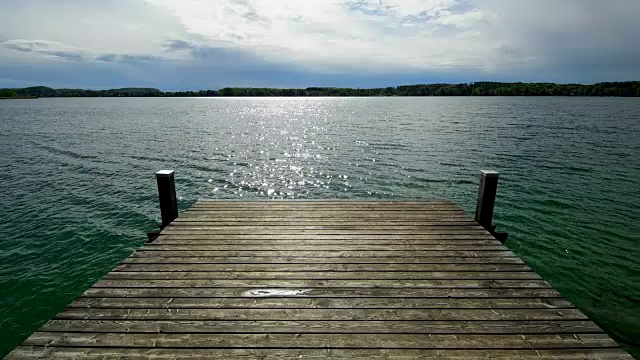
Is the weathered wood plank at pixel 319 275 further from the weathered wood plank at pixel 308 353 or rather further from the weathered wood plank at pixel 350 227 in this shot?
the weathered wood plank at pixel 350 227

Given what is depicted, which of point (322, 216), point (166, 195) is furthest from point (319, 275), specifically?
point (166, 195)

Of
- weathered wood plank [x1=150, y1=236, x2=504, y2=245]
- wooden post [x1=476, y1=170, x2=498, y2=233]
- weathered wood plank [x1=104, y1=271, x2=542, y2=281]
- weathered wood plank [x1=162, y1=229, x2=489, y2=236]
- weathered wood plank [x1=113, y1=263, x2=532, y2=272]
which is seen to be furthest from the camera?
wooden post [x1=476, y1=170, x2=498, y2=233]

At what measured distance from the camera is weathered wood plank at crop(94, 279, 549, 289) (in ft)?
15.0

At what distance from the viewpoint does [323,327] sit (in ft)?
12.4

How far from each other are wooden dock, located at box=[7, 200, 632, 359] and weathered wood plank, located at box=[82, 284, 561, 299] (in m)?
0.02

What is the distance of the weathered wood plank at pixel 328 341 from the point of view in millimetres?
3498

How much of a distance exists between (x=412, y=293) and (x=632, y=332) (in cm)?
590

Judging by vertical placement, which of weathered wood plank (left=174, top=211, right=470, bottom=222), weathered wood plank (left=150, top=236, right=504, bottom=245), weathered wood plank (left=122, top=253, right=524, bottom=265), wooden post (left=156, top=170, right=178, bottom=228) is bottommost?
weathered wood plank (left=174, top=211, right=470, bottom=222)

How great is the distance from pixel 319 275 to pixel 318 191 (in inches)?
474

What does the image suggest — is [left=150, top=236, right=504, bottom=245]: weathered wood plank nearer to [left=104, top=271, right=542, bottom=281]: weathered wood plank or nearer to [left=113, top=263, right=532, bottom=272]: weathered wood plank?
[left=113, top=263, right=532, bottom=272]: weathered wood plank

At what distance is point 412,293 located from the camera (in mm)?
4414

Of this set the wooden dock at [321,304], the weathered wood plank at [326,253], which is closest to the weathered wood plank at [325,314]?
the wooden dock at [321,304]

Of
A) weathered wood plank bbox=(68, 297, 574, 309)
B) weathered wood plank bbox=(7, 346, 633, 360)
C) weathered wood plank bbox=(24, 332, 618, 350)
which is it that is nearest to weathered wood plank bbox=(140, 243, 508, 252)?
weathered wood plank bbox=(68, 297, 574, 309)

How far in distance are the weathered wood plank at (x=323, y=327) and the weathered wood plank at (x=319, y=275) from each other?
37.5 inches
